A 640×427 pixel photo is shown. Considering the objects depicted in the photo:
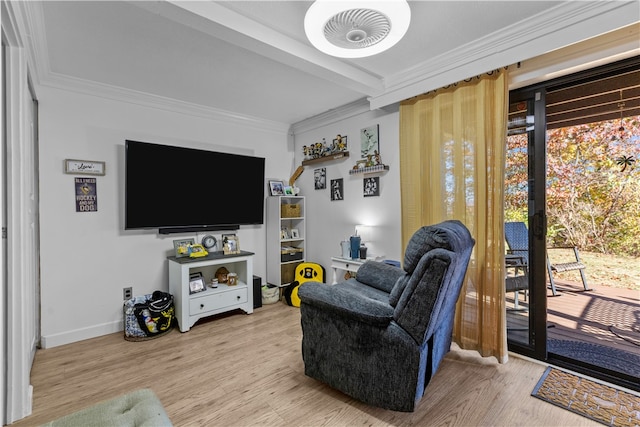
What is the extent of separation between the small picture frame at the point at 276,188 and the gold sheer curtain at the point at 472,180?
2.00m

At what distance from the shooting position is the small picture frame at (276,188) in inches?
163

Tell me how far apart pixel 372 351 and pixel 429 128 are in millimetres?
1981

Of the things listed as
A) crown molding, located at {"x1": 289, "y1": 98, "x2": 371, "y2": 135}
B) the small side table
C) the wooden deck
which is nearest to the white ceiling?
crown molding, located at {"x1": 289, "y1": 98, "x2": 371, "y2": 135}

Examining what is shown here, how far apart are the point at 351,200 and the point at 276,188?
113cm

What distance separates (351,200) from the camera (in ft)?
12.1

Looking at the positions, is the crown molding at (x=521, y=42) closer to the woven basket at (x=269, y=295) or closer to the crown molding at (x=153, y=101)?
the crown molding at (x=153, y=101)

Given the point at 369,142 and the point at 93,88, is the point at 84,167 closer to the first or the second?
the point at 93,88

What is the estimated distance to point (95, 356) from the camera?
2.53 meters

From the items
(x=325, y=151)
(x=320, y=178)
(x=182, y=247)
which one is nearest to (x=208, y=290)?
(x=182, y=247)

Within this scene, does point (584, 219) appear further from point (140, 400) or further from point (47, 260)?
point (47, 260)

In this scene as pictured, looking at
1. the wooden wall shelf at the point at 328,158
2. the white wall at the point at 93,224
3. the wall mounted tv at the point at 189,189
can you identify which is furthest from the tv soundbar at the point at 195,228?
the wooden wall shelf at the point at 328,158

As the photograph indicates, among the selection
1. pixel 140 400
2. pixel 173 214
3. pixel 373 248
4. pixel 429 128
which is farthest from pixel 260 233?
pixel 140 400

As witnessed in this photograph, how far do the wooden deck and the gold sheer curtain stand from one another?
39 centimetres

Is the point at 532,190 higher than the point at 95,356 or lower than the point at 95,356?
higher
